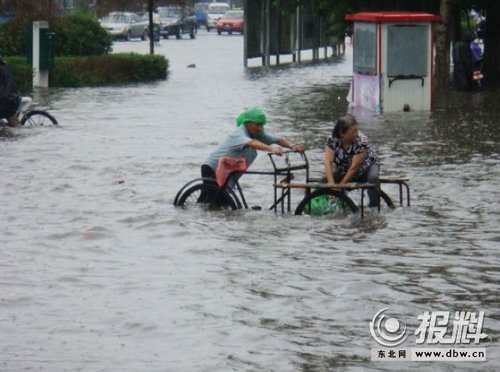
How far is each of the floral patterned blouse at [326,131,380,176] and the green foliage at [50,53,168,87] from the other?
69.6 ft

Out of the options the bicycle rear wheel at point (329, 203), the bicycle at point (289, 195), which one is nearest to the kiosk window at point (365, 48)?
the bicycle at point (289, 195)

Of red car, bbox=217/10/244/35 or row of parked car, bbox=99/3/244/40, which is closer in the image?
row of parked car, bbox=99/3/244/40

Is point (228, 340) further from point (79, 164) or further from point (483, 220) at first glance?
point (79, 164)

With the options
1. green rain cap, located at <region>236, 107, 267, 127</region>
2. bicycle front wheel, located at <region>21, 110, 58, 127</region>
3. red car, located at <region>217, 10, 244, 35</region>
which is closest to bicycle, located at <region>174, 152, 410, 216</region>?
green rain cap, located at <region>236, 107, 267, 127</region>

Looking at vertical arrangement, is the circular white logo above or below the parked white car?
below

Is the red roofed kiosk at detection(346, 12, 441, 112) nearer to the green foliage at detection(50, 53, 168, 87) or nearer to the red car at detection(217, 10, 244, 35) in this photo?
the green foliage at detection(50, 53, 168, 87)

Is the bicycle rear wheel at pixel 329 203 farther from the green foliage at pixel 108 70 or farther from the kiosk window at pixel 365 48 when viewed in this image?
the green foliage at pixel 108 70

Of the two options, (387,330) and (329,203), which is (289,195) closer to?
(329,203)

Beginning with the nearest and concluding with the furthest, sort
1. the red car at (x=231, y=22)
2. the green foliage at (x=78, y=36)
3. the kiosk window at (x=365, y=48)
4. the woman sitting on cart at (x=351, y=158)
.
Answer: the woman sitting on cart at (x=351, y=158)
the kiosk window at (x=365, y=48)
the green foliage at (x=78, y=36)
the red car at (x=231, y=22)

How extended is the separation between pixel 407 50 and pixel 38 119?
806cm

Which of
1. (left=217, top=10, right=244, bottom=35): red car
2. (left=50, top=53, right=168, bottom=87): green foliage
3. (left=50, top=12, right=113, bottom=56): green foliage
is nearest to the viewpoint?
(left=50, top=53, right=168, bottom=87): green foliage

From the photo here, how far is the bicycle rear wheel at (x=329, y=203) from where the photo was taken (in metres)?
15.0

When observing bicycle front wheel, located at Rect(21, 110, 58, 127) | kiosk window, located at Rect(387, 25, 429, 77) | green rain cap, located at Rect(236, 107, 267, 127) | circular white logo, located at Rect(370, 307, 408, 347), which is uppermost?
kiosk window, located at Rect(387, 25, 429, 77)

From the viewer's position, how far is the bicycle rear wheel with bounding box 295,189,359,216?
15031 millimetres
